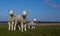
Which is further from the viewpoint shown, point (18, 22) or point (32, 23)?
point (32, 23)

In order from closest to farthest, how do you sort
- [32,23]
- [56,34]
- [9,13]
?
[56,34] → [9,13] → [32,23]

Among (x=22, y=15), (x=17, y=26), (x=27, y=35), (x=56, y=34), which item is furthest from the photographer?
(x=17, y=26)

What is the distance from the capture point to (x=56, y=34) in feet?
42.7

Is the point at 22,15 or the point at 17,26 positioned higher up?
the point at 22,15

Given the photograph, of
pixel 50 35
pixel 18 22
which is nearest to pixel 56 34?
pixel 50 35

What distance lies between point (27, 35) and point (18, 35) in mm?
557

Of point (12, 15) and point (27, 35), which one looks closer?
point (27, 35)

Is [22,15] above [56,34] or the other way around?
above

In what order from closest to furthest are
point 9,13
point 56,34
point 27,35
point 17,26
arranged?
point 27,35
point 56,34
point 9,13
point 17,26

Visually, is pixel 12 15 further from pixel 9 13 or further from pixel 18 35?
pixel 18 35

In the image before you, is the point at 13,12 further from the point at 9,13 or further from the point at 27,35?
the point at 27,35

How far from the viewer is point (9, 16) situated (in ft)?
56.5

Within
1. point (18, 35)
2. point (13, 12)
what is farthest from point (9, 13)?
point (18, 35)

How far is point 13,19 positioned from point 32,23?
5.49m
